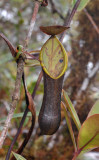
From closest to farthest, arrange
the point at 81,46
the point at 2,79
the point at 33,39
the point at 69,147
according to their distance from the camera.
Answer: the point at 69,147 < the point at 81,46 < the point at 2,79 < the point at 33,39

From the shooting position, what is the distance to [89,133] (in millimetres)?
458

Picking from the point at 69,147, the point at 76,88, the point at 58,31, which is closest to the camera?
the point at 58,31

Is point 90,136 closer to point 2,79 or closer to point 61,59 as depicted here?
point 61,59

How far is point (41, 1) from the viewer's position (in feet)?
1.83

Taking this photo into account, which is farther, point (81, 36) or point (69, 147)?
point (81, 36)

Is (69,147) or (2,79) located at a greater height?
(2,79)

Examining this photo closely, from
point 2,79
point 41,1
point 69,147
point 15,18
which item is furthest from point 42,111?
point 15,18

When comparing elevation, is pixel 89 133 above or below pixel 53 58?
below

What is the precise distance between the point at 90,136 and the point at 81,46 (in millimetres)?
937

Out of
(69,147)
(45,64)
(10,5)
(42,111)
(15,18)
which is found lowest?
(69,147)

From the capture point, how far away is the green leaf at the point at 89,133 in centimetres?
44

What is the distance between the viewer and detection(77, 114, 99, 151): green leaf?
0.44 metres

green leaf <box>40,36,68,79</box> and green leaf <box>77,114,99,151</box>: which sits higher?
green leaf <box>40,36,68,79</box>

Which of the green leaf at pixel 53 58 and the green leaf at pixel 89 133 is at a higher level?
the green leaf at pixel 53 58
